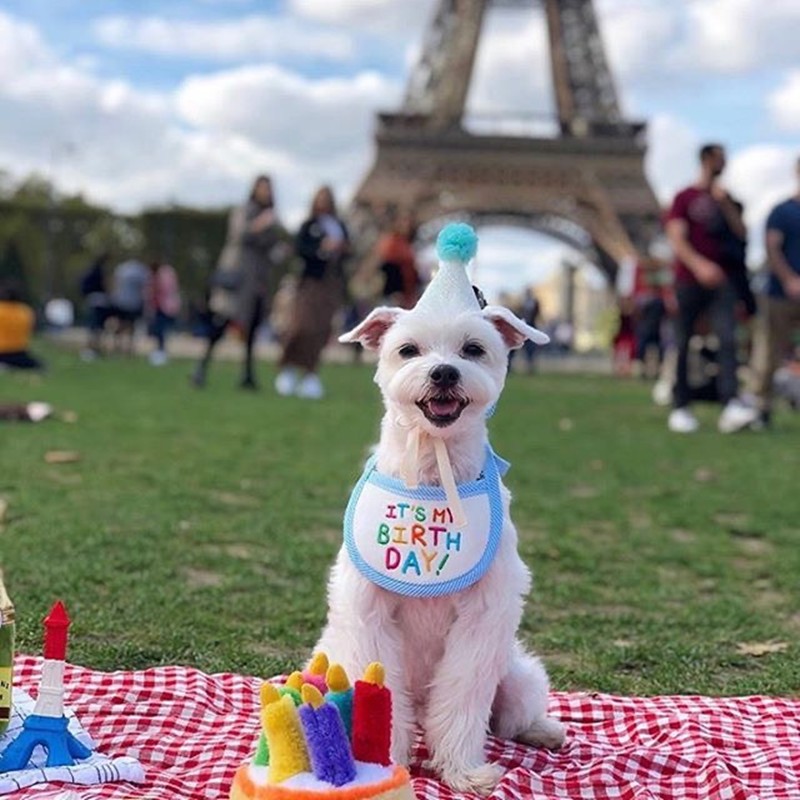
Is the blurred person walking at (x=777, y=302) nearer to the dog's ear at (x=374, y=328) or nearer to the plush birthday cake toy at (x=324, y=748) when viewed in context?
the dog's ear at (x=374, y=328)

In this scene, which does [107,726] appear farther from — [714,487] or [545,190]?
[545,190]

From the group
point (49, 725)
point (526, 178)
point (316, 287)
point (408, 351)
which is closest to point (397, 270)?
point (316, 287)

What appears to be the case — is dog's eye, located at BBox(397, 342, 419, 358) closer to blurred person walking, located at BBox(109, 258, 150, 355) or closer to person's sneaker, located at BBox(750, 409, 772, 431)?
person's sneaker, located at BBox(750, 409, 772, 431)

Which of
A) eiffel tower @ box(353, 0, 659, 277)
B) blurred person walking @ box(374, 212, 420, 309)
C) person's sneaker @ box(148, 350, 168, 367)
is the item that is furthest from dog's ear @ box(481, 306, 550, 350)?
eiffel tower @ box(353, 0, 659, 277)

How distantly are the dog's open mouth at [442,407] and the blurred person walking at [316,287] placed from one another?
10.2m

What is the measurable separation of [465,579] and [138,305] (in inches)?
834

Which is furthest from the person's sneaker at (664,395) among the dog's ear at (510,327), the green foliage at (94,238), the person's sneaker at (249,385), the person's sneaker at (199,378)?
the green foliage at (94,238)

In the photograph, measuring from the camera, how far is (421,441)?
119 inches

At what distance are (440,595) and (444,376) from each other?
0.59 meters

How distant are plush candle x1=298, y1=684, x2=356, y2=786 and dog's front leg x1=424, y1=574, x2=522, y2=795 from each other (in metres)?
0.59

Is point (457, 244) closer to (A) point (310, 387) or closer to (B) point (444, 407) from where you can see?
(B) point (444, 407)

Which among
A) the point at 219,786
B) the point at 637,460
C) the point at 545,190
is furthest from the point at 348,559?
the point at 545,190

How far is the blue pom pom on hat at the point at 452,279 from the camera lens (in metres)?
2.98

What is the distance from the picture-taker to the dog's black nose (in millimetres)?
2807
